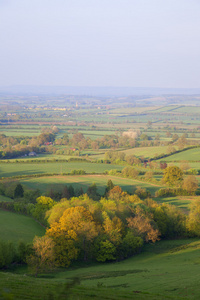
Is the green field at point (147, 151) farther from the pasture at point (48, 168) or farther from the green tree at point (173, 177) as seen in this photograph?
the green tree at point (173, 177)

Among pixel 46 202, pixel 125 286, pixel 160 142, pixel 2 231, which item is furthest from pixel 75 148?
pixel 125 286

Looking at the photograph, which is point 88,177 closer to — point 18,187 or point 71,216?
point 18,187

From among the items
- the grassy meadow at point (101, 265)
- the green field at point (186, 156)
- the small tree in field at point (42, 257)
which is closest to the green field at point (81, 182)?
the grassy meadow at point (101, 265)

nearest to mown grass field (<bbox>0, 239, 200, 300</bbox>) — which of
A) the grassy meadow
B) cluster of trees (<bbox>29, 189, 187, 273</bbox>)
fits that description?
the grassy meadow

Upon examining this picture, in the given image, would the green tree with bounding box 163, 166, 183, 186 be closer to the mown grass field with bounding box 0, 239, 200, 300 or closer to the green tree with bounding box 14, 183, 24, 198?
the mown grass field with bounding box 0, 239, 200, 300

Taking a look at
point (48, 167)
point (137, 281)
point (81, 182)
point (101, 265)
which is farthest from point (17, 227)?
point (48, 167)

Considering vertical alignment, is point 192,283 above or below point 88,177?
above
